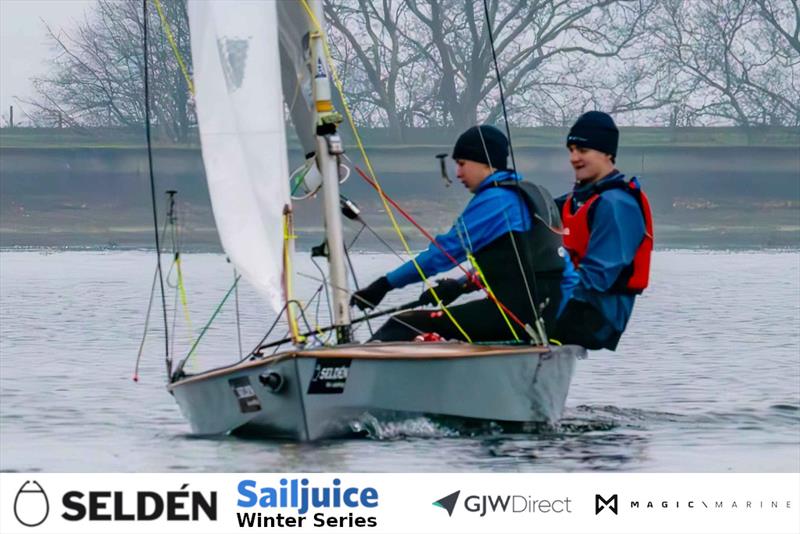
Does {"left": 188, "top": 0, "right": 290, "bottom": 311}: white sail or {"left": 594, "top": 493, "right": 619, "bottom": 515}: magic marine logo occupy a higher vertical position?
{"left": 188, "top": 0, "right": 290, "bottom": 311}: white sail

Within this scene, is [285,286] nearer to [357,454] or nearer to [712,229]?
[357,454]

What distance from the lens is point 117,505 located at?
24.1 feet

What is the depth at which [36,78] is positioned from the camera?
47.7 meters

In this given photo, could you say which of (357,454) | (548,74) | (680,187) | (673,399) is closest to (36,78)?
(548,74)

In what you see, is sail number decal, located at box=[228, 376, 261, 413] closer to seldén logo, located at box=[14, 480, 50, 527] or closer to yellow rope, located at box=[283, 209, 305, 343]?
yellow rope, located at box=[283, 209, 305, 343]

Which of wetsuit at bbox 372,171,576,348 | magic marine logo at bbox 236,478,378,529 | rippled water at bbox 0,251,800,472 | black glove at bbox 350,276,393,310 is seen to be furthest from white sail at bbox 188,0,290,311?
magic marine logo at bbox 236,478,378,529

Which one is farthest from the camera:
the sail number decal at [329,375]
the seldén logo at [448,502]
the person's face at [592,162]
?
the person's face at [592,162]

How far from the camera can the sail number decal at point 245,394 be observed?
357 inches

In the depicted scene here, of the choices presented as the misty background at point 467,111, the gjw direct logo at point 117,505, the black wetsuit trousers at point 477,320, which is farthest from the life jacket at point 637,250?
the misty background at point 467,111

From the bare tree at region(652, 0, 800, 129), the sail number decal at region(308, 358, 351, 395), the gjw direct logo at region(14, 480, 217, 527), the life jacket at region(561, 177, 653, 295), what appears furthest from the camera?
the bare tree at region(652, 0, 800, 129)

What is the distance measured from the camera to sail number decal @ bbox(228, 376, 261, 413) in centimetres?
908

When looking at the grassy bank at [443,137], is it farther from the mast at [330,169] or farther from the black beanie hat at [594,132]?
the mast at [330,169]

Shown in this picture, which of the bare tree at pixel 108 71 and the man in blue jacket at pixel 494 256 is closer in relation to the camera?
the man in blue jacket at pixel 494 256

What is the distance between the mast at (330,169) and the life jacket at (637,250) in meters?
1.07
